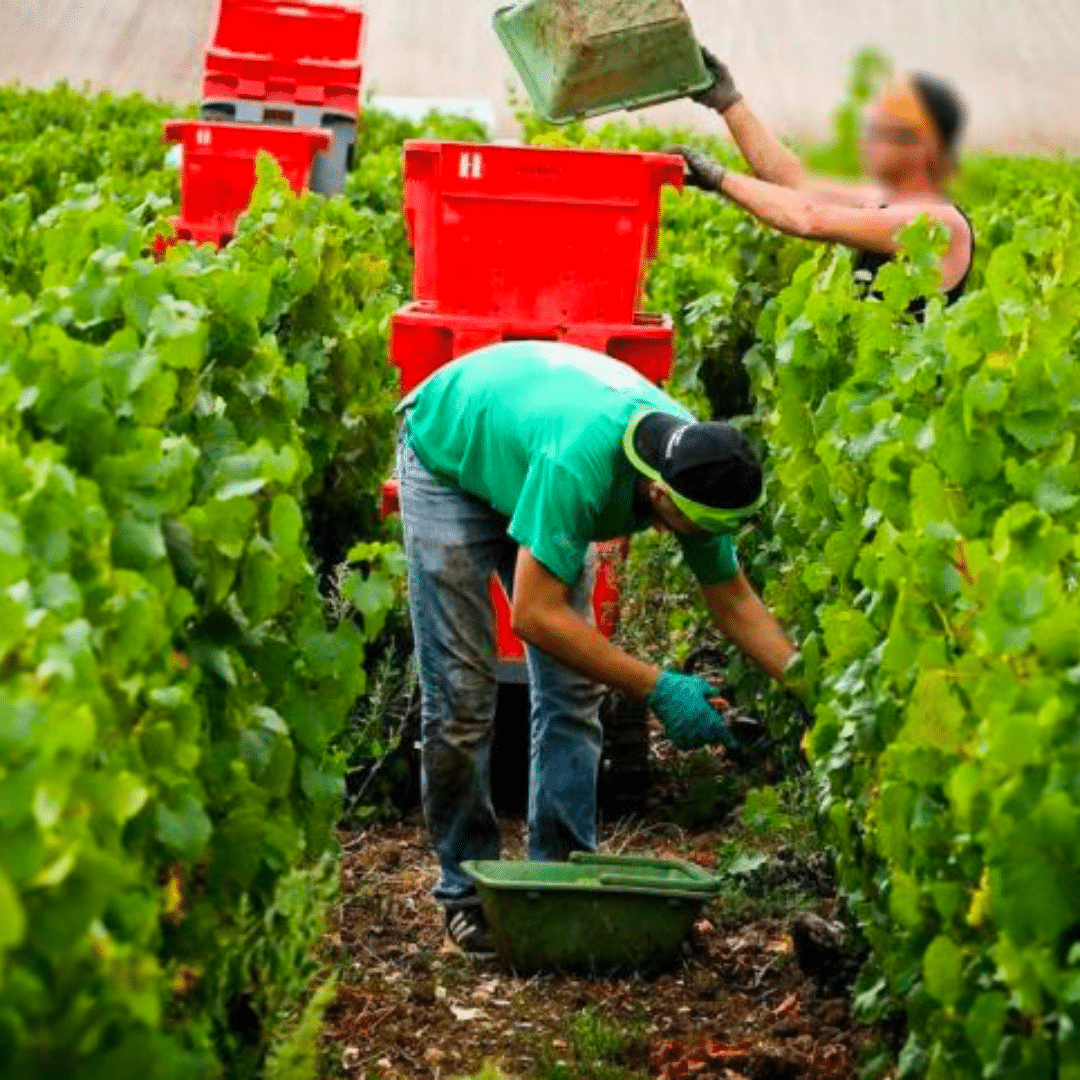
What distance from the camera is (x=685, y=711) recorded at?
20.8 ft

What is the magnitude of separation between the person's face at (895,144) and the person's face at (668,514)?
2163mm

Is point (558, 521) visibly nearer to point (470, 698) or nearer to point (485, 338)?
point (470, 698)

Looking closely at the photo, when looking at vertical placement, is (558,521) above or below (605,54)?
below

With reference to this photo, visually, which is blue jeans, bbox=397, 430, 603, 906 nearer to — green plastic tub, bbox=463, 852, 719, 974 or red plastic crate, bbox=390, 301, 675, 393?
green plastic tub, bbox=463, 852, 719, 974

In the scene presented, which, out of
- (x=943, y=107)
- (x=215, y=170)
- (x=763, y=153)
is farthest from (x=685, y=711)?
(x=215, y=170)

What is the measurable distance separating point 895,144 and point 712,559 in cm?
201

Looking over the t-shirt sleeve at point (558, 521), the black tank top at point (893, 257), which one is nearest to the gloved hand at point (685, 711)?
the t-shirt sleeve at point (558, 521)

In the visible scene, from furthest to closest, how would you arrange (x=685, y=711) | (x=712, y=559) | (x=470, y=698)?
(x=470, y=698)
(x=712, y=559)
(x=685, y=711)

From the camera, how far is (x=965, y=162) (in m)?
8.44

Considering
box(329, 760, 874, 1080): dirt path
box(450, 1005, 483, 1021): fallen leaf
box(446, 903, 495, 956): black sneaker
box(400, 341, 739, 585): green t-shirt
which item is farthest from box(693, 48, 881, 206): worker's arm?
box(450, 1005, 483, 1021): fallen leaf

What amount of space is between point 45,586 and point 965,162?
17.0ft

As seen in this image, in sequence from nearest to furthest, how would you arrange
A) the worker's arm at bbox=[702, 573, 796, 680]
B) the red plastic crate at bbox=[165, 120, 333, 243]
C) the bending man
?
the worker's arm at bbox=[702, 573, 796, 680], the bending man, the red plastic crate at bbox=[165, 120, 333, 243]

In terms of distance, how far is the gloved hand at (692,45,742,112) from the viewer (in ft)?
29.6

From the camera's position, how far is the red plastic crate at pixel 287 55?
1656cm
